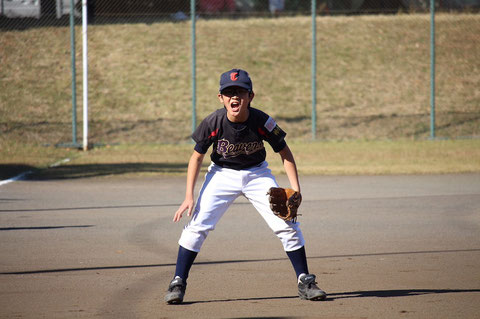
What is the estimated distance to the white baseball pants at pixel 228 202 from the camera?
5215 millimetres

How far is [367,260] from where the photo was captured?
21.4ft

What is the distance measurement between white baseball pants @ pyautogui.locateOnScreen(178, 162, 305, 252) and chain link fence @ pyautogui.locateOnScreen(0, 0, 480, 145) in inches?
540

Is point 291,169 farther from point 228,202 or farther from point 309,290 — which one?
point 309,290

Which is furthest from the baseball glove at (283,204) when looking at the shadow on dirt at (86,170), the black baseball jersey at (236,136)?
the shadow on dirt at (86,170)

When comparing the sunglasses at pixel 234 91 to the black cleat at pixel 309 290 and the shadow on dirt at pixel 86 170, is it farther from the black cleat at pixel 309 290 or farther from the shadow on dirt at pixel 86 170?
the shadow on dirt at pixel 86 170

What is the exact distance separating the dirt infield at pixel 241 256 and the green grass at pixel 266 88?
13.2ft

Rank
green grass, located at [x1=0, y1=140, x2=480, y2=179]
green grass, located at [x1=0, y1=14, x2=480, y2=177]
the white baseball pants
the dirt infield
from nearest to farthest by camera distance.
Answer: the dirt infield → the white baseball pants → green grass, located at [x1=0, y1=140, x2=480, y2=179] → green grass, located at [x1=0, y1=14, x2=480, y2=177]

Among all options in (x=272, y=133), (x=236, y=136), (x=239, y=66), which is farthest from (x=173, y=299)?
(x=239, y=66)

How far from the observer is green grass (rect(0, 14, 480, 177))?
16734 mm

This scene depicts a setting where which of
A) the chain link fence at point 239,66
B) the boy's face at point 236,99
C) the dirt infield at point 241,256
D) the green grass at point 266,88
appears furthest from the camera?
the chain link fence at point 239,66

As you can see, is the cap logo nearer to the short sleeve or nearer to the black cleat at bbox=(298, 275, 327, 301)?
the short sleeve

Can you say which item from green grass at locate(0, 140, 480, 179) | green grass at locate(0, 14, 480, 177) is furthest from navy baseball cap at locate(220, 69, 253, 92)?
green grass at locate(0, 14, 480, 177)

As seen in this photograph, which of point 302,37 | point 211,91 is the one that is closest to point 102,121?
point 211,91

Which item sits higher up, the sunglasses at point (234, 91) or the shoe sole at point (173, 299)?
the sunglasses at point (234, 91)
